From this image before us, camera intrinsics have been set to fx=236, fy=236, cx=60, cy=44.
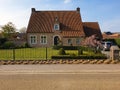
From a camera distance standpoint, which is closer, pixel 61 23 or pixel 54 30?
pixel 54 30

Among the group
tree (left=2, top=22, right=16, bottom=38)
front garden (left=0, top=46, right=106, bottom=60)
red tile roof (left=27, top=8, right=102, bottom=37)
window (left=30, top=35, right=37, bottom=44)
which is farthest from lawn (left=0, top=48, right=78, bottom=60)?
tree (left=2, top=22, right=16, bottom=38)

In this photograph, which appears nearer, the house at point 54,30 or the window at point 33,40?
the house at point 54,30

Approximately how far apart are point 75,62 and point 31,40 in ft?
119

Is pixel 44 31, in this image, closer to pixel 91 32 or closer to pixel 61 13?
pixel 61 13

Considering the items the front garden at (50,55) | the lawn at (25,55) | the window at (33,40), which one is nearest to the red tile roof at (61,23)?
the window at (33,40)

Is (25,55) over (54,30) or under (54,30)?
under

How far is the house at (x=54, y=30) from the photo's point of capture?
51.9 meters

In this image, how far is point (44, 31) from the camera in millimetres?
52625

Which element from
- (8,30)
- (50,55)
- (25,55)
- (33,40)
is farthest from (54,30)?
(25,55)

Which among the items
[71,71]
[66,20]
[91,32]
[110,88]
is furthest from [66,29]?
[110,88]

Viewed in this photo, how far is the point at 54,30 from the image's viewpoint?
52969 millimetres

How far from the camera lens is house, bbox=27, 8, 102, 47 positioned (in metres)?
51.9

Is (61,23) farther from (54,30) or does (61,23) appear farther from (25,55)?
(25,55)

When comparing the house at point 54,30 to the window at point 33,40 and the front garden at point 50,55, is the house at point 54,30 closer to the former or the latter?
the window at point 33,40
